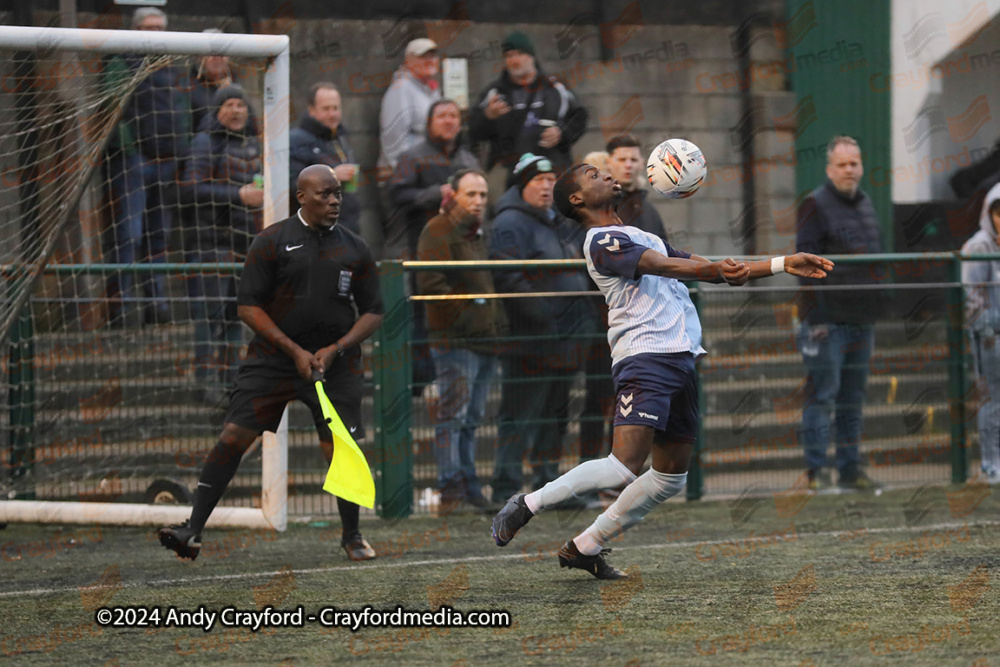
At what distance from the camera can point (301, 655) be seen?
5051 millimetres

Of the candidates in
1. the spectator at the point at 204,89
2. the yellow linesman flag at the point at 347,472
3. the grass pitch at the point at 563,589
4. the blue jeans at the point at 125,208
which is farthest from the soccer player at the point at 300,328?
the blue jeans at the point at 125,208

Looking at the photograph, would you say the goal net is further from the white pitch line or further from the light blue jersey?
the light blue jersey

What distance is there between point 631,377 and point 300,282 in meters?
2.08

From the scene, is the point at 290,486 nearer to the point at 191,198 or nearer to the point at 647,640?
the point at 191,198

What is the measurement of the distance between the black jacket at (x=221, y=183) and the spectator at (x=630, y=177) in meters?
2.46

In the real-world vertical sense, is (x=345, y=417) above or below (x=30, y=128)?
below

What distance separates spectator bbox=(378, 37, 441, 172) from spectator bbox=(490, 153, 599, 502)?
2.08 meters

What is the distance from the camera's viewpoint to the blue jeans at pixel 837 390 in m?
10.0

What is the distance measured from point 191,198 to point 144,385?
50.4 inches

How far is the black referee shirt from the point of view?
24.4ft

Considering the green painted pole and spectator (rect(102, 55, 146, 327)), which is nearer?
spectator (rect(102, 55, 146, 327))

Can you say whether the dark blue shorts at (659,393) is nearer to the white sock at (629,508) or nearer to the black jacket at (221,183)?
the white sock at (629,508)

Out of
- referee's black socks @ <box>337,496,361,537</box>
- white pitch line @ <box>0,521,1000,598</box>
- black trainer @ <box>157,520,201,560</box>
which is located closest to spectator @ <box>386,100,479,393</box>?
referee's black socks @ <box>337,496,361,537</box>

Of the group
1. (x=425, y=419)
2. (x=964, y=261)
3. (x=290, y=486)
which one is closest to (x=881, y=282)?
(x=964, y=261)
